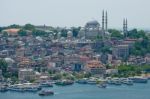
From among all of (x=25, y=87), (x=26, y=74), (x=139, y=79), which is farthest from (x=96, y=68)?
(x=25, y=87)

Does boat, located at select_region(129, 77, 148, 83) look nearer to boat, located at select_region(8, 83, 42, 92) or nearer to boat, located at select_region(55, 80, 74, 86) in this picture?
boat, located at select_region(55, 80, 74, 86)

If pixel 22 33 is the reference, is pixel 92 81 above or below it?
below

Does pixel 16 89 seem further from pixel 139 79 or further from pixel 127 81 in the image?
pixel 139 79

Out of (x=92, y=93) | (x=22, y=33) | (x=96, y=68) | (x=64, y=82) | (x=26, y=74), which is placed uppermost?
(x=22, y=33)

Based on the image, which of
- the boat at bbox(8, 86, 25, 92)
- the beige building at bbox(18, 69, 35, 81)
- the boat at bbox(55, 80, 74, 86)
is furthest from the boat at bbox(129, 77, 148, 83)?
the boat at bbox(8, 86, 25, 92)

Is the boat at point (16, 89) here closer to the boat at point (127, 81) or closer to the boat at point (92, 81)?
the boat at point (92, 81)

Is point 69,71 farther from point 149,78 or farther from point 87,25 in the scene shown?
point 87,25

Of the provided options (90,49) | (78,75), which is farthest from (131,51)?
(78,75)
